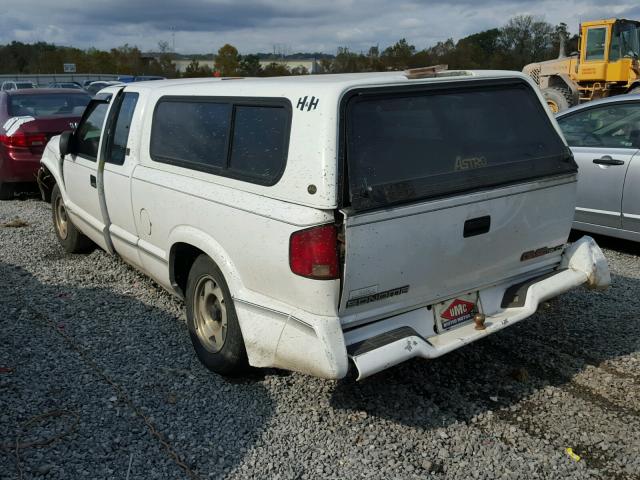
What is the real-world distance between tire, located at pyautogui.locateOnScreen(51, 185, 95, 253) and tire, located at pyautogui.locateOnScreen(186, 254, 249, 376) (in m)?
2.90

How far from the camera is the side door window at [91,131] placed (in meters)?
5.54

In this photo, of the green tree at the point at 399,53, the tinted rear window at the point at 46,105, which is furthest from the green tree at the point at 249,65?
the tinted rear window at the point at 46,105

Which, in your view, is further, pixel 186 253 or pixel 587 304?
pixel 587 304

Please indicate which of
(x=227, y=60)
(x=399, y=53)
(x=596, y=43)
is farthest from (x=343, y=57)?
(x=596, y=43)

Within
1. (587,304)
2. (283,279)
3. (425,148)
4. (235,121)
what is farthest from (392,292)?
(587,304)

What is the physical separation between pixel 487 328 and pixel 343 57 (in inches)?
1616

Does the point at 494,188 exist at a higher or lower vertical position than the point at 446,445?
higher

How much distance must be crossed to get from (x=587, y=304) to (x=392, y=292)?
8.45ft

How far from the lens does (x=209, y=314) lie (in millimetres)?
4184

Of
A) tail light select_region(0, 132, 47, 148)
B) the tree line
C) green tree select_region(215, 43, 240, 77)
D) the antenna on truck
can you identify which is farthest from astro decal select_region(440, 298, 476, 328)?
green tree select_region(215, 43, 240, 77)

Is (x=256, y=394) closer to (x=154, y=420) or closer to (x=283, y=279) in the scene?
(x=154, y=420)

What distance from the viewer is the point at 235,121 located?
3.79 meters

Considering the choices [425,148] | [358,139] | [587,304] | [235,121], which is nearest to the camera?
[358,139]

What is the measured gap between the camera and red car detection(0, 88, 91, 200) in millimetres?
9180
